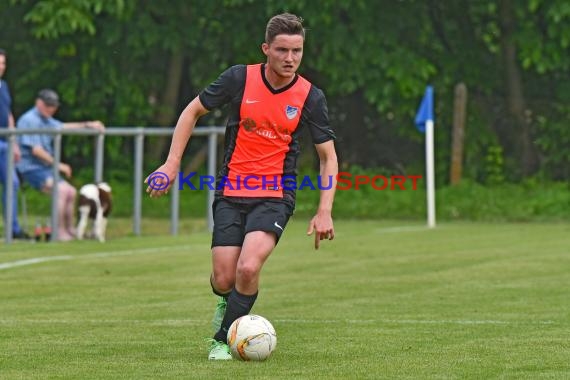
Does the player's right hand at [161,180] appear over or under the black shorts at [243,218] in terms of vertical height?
over

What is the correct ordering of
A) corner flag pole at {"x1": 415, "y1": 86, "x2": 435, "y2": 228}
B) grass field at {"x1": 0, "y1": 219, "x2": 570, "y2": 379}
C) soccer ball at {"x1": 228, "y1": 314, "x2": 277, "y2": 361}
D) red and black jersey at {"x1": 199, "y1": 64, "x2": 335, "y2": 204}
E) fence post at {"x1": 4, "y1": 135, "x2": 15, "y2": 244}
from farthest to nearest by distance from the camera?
corner flag pole at {"x1": 415, "y1": 86, "x2": 435, "y2": 228} → fence post at {"x1": 4, "y1": 135, "x2": 15, "y2": 244} → red and black jersey at {"x1": 199, "y1": 64, "x2": 335, "y2": 204} → soccer ball at {"x1": 228, "y1": 314, "x2": 277, "y2": 361} → grass field at {"x1": 0, "y1": 219, "x2": 570, "y2": 379}

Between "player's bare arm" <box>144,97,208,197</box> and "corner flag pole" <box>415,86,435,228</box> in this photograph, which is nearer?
"player's bare arm" <box>144,97,208,197</box>

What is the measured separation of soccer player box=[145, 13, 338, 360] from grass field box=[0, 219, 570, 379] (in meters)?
0.54

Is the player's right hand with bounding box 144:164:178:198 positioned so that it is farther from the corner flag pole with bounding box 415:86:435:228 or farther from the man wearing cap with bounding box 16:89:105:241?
the corner flag pole with bounding box 415:86:435:228

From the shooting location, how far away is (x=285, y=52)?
8711mm

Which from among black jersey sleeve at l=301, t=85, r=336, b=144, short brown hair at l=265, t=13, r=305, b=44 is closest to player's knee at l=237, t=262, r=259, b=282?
black jersey sleeve at l=301, t=85, r=336, b=144

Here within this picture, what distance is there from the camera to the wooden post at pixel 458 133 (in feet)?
87.5

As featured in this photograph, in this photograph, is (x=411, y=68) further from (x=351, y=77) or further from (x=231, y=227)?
(x=231, y=227)

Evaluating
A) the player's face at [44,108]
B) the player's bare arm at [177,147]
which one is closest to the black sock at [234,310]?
the player's bare arm at [177,147]

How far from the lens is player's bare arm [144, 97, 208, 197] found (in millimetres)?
8594

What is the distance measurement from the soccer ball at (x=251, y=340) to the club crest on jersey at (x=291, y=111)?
3.68 ft

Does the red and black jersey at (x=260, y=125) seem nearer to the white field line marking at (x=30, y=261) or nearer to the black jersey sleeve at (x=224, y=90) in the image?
the black jersey sleeve at (x=224, y=90)

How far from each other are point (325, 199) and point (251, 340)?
0.89 m

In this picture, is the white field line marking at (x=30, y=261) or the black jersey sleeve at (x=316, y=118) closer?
the black jersey sleeve at (x=316, y=118)
